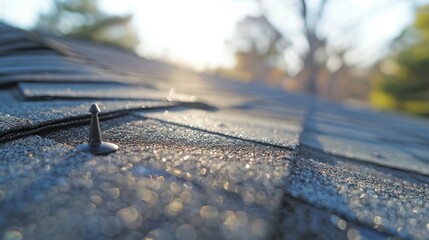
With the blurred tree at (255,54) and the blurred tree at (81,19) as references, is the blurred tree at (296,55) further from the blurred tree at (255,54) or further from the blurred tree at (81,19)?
the blurred tree at (81,19)

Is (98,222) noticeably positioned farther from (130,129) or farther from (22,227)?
(130,129)

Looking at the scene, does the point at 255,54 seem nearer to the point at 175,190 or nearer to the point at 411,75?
Answer: the point at 411,75

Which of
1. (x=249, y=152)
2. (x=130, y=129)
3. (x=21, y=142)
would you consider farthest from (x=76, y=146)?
(x=249, y=152)

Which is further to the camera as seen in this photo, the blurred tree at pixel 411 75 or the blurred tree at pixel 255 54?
the blurred tree at pixel 255 54

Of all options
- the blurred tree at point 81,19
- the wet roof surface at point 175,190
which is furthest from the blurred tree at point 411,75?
the blurred tree at point 81,19

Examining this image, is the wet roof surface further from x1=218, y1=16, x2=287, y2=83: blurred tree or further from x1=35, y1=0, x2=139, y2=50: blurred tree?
x1=218, y1=16, x2=287, y2=83: blurred tree

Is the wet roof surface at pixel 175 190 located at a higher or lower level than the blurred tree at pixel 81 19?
lower

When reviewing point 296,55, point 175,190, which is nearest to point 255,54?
point 296,55

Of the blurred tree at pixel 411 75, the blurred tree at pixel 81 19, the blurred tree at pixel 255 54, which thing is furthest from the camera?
the blurred tree at pixel 255 54

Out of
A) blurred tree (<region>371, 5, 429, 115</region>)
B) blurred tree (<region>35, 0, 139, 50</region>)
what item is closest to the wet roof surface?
blurred tree (<region>371, 5, 429, 115</region>)
